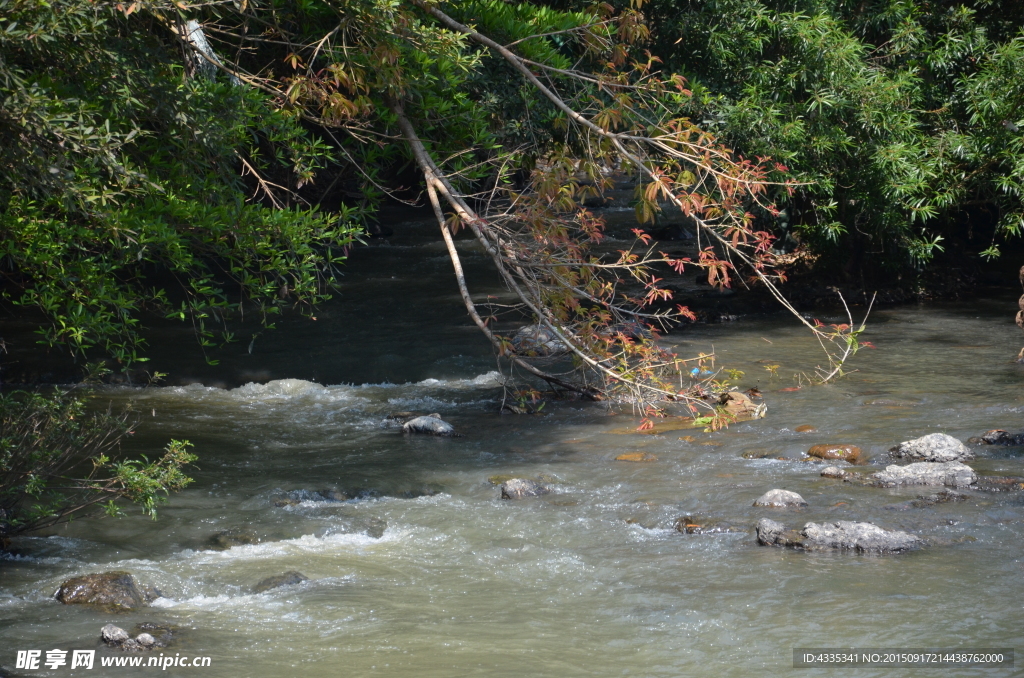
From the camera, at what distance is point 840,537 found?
19.3 feet

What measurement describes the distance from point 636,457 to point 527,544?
6.66 feet

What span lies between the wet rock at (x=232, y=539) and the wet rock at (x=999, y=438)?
224 inches

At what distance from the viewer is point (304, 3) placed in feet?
22.5

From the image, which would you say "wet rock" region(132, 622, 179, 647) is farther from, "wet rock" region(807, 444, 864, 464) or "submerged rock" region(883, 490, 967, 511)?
"wet rock" region(807, 444, 864, 464)

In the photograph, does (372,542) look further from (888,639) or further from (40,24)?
(40,24)

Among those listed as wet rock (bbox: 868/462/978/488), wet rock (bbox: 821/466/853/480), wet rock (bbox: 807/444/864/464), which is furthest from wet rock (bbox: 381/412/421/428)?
wet rock (bbox: 868/462/978/488)

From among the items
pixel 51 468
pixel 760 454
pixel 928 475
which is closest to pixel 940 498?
pixel 928 475

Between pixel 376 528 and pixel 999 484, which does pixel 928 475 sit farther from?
pixel 376 528

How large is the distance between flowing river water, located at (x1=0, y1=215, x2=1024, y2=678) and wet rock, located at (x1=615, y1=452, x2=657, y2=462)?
106mm

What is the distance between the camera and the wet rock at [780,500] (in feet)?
21.7

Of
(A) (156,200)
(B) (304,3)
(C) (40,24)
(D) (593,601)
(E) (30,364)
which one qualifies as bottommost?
(E) (30,364)

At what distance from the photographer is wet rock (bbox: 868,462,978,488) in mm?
6852

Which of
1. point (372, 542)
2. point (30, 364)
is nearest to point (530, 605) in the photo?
point (372, 542)

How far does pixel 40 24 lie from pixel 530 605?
3.75 metres
